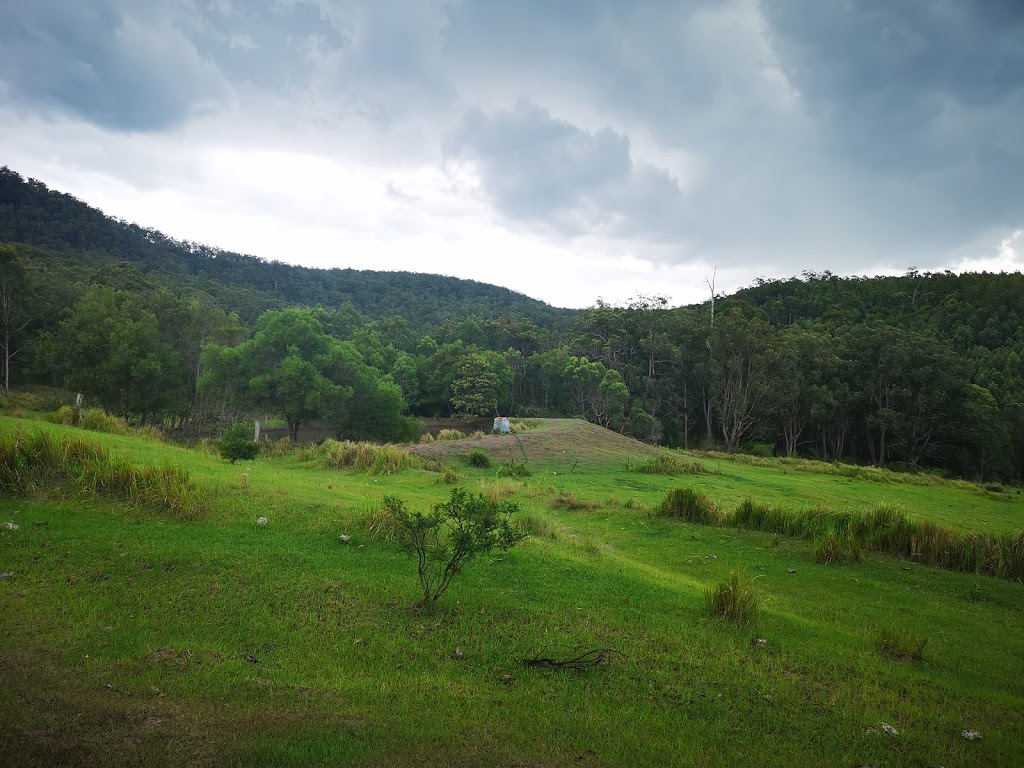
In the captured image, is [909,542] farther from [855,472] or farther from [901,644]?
[855,472]

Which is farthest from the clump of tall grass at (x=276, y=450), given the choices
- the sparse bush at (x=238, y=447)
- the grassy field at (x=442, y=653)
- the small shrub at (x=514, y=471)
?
the grassy field at (x=442, y=653)

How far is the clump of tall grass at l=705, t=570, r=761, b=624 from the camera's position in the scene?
273 inches

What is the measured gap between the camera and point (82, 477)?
29.4 ft

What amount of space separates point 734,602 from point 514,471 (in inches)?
624

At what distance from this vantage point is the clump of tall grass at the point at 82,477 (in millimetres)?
8688

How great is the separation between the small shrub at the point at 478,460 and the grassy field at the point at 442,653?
14.0 m

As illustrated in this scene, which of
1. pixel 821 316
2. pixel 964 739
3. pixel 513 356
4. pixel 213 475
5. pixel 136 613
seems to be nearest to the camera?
pixel 964 739

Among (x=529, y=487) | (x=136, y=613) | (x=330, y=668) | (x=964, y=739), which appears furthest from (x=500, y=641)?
(x=529, y=487)

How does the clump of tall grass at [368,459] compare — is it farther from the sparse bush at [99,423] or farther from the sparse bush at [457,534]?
the sparse bush at [457,534]

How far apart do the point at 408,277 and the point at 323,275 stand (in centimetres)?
2435

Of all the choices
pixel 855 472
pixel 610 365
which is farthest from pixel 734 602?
pixel 610 365

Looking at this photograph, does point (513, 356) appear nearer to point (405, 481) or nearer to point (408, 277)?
point (405, 481)

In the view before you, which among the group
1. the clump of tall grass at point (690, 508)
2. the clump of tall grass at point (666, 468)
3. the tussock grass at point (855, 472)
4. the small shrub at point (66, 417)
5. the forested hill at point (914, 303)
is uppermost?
the forested hill at point (914, 303)

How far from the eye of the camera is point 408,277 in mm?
159750
